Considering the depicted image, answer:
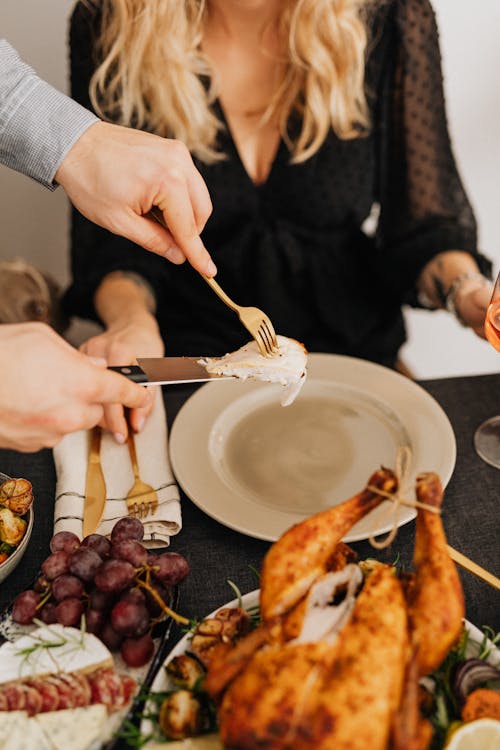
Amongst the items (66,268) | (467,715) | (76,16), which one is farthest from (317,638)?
(66,268)

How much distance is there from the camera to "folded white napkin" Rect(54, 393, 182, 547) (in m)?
0.94

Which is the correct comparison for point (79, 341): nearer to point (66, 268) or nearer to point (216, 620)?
point (66, 268)

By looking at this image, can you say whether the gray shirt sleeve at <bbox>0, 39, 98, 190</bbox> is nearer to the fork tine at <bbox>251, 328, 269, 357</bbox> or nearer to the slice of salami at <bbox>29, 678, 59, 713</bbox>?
the fork tine at <bbox>251, 328, 269, 357</bbox>

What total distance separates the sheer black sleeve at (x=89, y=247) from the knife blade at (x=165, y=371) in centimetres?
73

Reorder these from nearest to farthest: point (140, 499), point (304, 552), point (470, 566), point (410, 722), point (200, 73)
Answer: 1. point (410, 722)
2. point (304, 552)
3. point (470, 566)
4. point (140, 499)
5. point (200, 73)

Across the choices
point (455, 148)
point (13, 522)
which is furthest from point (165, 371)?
point (455, 148)

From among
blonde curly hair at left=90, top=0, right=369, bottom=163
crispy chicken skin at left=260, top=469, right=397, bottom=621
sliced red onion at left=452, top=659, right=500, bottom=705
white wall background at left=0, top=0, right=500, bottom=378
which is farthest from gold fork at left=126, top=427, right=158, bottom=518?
white wall background at left=0, top=0, right=500, bottom=378

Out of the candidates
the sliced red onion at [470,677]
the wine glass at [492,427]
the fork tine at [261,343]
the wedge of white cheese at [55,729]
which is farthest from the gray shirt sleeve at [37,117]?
the sliced red onion at [470,677]

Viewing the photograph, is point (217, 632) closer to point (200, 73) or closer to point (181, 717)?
point (181, 717)

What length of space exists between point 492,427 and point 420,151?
2.69ft

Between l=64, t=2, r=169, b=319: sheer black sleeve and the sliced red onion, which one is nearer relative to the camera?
the sliced red onion

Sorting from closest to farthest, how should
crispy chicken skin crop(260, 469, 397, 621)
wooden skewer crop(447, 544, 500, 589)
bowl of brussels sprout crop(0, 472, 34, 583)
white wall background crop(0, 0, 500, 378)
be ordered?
crispy chicken skin crop(260, 469, 397, 621) < wooden skewer crop(447, 544, 500, 589) < bowl of brussels sprout crop(0, 472, 34, 583) < white wall background crop(0, 0, 500, 378)

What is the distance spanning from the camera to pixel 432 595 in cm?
59

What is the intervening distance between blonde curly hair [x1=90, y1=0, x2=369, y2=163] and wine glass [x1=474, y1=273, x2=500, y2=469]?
742 mm
